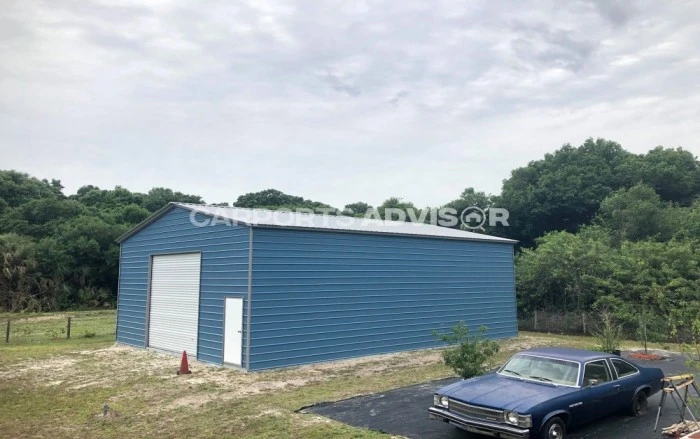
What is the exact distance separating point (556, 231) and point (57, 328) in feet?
95.7

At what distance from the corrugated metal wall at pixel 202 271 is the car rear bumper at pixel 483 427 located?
698cm

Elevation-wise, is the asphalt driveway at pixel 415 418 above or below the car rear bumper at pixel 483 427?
below

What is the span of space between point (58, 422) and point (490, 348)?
7.91 m

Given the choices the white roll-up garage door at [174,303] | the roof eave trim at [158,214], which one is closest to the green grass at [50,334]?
the white roll-up garage door at [174,303]

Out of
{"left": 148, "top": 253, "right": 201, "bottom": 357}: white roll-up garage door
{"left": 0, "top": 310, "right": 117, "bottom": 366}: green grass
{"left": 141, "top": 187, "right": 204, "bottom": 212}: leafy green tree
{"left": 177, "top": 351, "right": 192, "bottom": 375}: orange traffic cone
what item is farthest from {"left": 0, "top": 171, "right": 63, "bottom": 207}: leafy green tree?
{"left": 177, "top": 351, "right": 192, "bottom": 375}: orange traffic cone

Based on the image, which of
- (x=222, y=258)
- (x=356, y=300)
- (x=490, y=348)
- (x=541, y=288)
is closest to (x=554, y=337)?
(x=541, y=288)

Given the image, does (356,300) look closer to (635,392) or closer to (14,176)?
(635,392)

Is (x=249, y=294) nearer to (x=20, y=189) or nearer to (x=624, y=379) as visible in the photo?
(x=624, y=379)

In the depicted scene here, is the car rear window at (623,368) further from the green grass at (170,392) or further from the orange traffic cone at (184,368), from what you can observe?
the orange traffic cone at (184,368)

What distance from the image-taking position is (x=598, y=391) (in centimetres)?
746

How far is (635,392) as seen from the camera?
8195 millimetres

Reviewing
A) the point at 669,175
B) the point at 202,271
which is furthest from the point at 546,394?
the point at 669,175

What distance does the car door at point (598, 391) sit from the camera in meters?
7.27

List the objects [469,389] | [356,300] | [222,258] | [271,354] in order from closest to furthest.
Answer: [469,389] < [271,354] < [222,258] < [356,300]
